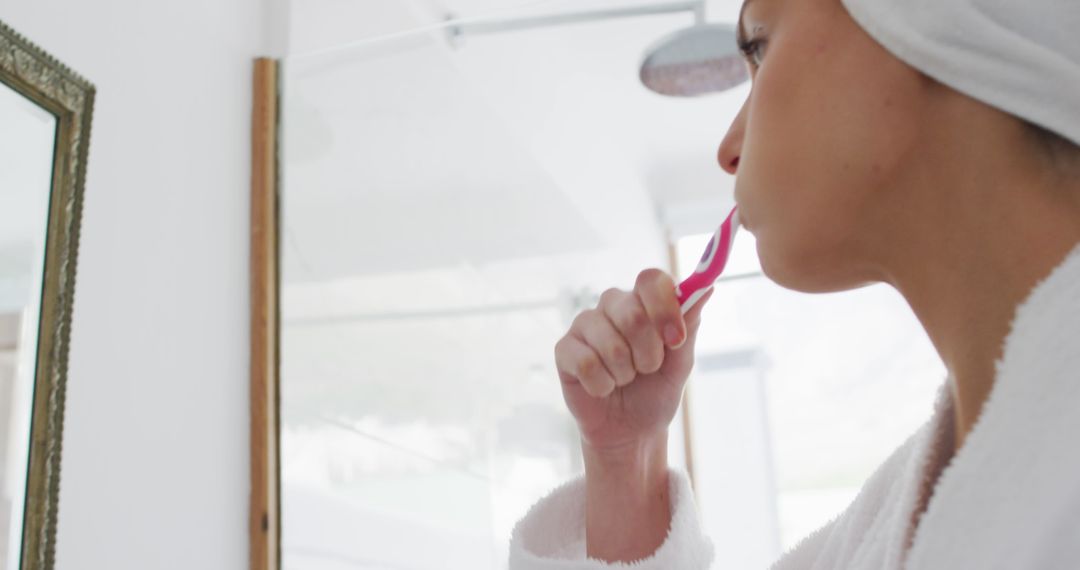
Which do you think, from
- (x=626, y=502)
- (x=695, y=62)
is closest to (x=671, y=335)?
(x=626, y=502)

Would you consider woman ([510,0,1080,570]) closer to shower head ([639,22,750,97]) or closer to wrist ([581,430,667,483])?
wrist ([581,430,667,483])

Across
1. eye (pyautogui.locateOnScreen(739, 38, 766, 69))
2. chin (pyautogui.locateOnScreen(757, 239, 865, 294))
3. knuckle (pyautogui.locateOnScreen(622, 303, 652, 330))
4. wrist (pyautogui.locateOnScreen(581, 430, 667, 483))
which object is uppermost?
eye (pyautogui.locateOnScreen(739, 38, 766, 69))

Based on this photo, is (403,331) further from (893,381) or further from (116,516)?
(893,381)

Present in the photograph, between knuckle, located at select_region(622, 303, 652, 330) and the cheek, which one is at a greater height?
the cheek

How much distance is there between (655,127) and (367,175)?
42.5 inches

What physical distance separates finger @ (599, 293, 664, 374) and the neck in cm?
15

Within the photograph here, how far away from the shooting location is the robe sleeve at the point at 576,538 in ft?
1.95

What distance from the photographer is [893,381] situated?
7.91 ft

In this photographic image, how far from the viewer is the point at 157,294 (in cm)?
89

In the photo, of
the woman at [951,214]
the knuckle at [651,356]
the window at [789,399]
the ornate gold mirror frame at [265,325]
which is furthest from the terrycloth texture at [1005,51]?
the window at [789,399]

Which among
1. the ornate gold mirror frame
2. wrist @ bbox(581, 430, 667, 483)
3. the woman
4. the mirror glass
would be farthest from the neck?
the ornate gold mirror frame

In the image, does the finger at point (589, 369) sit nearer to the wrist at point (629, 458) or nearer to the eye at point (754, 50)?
the wrist at point (629, 458)

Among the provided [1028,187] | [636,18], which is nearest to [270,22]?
[636,18]

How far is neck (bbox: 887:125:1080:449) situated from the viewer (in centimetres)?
40
